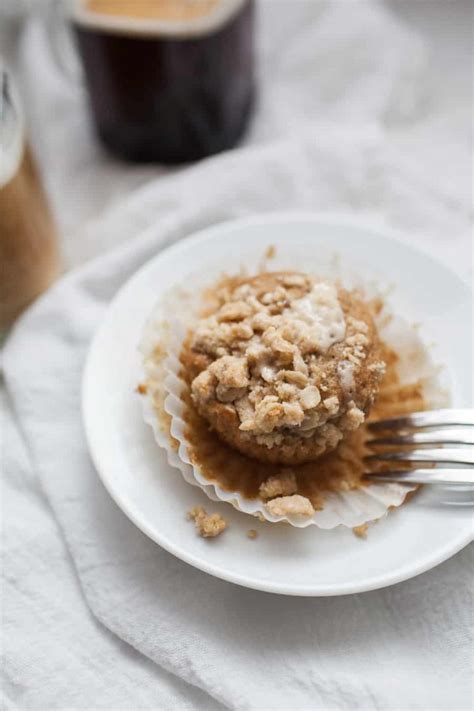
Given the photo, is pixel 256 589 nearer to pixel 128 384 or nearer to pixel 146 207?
pixel 128 384

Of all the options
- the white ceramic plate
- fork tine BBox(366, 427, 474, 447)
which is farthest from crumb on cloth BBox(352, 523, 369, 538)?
fork tine BBox(366, 427, 474, 447)

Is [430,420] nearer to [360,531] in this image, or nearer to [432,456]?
[432,456]

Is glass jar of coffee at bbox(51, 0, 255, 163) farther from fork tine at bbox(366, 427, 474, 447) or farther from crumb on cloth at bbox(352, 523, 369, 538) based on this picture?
crumb on cloth at bbox(352, 523, 369, 538)

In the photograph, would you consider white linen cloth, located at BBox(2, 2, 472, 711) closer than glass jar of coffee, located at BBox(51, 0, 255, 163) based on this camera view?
Yes

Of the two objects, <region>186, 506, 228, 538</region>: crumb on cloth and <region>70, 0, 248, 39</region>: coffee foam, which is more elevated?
<region>70, 0, 248, 39</region>: coffee foam

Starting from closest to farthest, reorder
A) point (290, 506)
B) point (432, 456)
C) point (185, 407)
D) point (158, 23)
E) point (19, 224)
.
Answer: point (290, 506)
point (432, 456)
point (185, 407)
point (19, 224)
point (158, 23)

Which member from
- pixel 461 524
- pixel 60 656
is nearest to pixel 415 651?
pixel 461 524

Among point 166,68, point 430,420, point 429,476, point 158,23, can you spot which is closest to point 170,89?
point 166,68
